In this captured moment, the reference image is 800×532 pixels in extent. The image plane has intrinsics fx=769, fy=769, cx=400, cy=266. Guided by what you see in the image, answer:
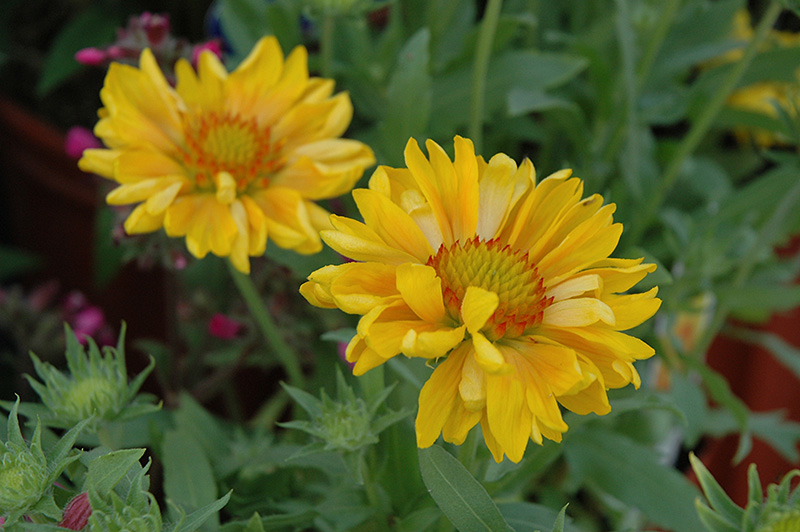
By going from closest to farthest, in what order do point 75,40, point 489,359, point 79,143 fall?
1. point 489,359
2. point 79,143
3. point 75,40

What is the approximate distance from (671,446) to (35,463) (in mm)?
658

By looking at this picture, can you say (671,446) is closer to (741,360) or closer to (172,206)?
(741,360)

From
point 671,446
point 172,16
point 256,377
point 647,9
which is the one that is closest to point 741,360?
point 671,446

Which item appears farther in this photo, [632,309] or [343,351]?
[343,351]

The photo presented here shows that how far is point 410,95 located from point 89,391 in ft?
1.07

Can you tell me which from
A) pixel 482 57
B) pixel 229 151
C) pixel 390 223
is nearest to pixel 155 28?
pixel 229 151

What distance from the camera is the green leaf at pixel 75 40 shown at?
3.01 feet

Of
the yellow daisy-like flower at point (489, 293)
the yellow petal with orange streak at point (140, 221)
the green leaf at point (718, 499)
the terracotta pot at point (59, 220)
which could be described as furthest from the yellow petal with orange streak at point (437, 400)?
the terracotta pot at point (59, 220)

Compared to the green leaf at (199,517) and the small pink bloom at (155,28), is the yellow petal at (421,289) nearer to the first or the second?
the green leaf at (199,517)

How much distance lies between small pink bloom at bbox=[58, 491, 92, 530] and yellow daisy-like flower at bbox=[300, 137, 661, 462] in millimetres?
141

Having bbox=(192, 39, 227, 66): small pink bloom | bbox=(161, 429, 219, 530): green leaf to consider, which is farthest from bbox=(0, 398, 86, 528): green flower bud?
bbox=(192, 39, 227, 66): small pink bloom

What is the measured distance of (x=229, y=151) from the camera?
54 cm

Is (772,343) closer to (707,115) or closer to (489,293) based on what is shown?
(707,115)

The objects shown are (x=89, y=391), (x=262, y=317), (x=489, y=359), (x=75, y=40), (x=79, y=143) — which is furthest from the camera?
(x=75, y=40)
